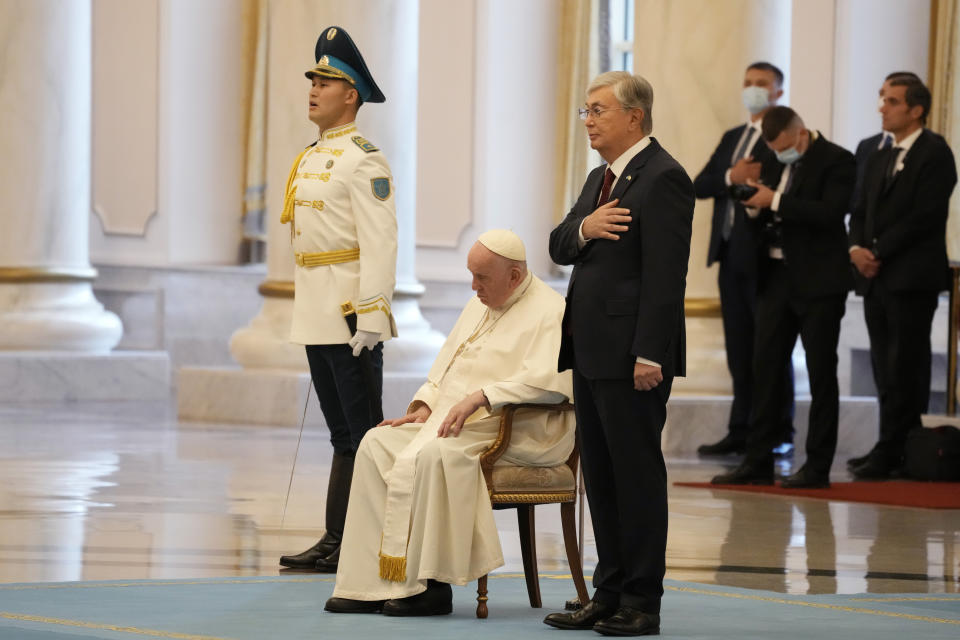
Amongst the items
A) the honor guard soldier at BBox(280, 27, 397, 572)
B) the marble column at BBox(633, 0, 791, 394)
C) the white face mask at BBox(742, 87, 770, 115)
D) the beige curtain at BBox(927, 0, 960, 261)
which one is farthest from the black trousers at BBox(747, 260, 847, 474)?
the beige curtain at BBox(927, 0, 960, 261)

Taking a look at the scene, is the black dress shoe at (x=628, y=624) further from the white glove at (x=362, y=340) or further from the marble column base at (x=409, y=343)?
the marble column base at (x=409, y=343)

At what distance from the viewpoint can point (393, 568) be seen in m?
4.87

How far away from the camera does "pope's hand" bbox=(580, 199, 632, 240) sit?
14.9 ft

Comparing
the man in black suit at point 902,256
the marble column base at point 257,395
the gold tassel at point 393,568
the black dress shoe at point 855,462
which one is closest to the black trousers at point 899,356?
the man in black suit at point 902,256

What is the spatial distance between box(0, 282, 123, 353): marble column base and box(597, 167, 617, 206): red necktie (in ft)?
29.7

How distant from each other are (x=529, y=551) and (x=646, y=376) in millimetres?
798

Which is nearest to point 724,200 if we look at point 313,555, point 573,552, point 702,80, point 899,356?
point 702,80

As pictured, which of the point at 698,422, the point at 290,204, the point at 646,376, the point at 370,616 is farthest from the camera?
the point at 698,422

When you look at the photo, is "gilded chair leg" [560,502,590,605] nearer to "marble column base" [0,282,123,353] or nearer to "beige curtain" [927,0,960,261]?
"beige curtain" [927,0,960,261]

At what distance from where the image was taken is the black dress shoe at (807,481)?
8.05 m

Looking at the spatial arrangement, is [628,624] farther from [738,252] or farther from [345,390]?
[738,252]

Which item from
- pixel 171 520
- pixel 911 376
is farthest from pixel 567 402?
pixel 911 376

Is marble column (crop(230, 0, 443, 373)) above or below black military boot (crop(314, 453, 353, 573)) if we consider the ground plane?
above

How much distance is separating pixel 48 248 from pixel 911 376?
23.0ft
